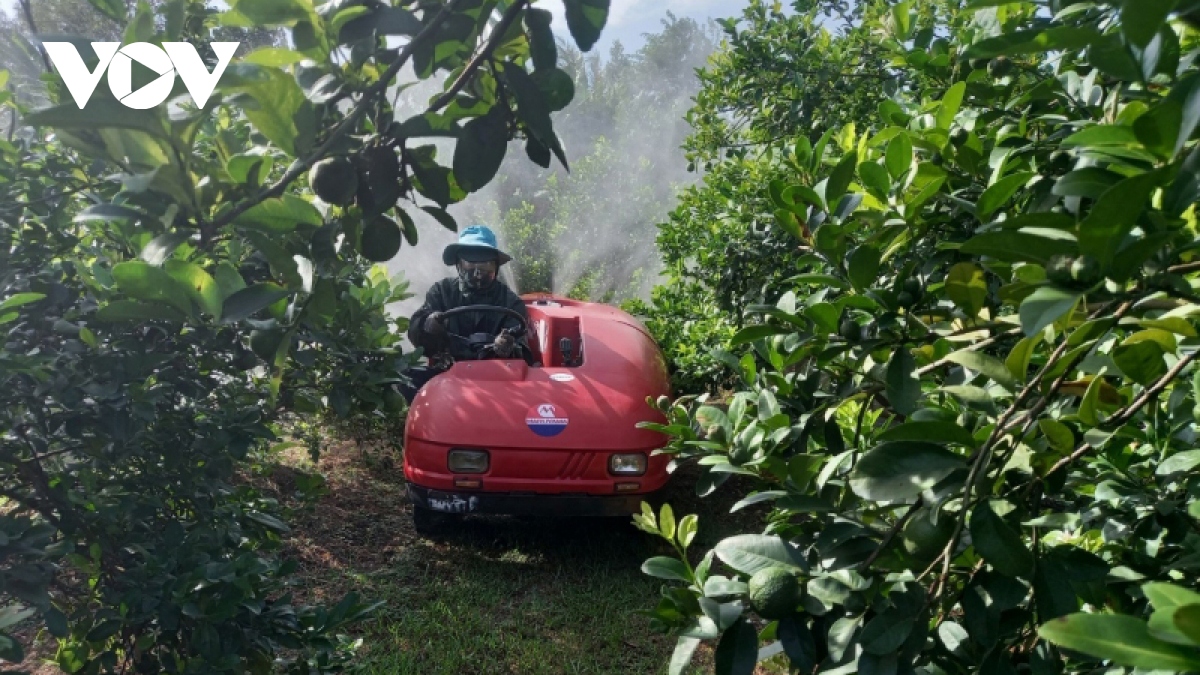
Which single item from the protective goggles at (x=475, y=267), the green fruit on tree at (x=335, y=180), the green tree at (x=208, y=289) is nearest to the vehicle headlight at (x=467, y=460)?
the green tree at (x=208, y=289)

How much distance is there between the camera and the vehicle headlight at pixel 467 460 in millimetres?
3785

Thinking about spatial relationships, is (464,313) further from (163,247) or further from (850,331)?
(163,247)

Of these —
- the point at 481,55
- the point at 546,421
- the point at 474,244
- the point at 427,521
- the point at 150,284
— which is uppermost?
the point at 481,55

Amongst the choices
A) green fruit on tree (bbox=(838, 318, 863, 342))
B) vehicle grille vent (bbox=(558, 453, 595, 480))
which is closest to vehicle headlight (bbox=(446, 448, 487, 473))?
vehicle grille vent (bbox=(558, 453, 595, 480))

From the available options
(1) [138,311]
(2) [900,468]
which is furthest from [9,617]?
(2) [900,468]

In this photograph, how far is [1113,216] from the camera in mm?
573

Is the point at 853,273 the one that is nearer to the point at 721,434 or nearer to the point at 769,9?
the point at 721,434

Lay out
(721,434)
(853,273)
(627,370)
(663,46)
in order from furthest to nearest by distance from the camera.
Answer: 1. (663,46)
2. (627,370)
3. (721,434)
4. (853,273)

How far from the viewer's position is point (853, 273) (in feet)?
3.33

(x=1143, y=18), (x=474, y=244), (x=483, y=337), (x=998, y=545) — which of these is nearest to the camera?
(x=1143, y=18)

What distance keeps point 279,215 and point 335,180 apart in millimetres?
64

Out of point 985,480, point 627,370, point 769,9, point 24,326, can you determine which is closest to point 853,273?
point 985,480

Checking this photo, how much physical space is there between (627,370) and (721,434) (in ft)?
9.61

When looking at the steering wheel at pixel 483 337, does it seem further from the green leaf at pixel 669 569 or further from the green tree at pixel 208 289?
the green leaf at pixel 669 569
